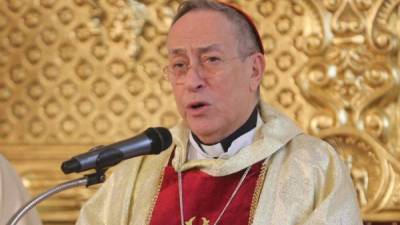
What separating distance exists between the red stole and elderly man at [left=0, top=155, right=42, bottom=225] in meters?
0.56

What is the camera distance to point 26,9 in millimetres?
3807

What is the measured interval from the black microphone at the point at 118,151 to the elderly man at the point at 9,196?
1088mm

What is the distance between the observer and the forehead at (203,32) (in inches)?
95.3

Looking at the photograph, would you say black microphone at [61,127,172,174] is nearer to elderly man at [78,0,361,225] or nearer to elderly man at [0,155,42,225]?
elderly man at [78,0,361,225]

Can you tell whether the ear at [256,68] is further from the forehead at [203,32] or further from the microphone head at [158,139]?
the microphone head at [158,139]

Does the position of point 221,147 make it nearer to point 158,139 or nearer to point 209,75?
point 209,75

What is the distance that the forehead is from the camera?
2422mm

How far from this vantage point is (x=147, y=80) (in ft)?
12.1

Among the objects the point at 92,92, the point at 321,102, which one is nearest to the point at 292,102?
the point at 321,102

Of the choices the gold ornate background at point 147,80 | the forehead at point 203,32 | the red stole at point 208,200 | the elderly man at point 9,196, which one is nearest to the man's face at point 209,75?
the forehead at point 203,32

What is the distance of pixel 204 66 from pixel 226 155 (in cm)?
24

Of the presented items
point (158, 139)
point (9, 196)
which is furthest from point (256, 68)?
point (9, 196)

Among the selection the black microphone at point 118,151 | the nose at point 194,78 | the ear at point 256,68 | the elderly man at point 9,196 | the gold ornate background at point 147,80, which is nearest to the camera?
the black microphone at point 118,151

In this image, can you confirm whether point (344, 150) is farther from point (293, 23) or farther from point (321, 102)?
point (293, 23)
